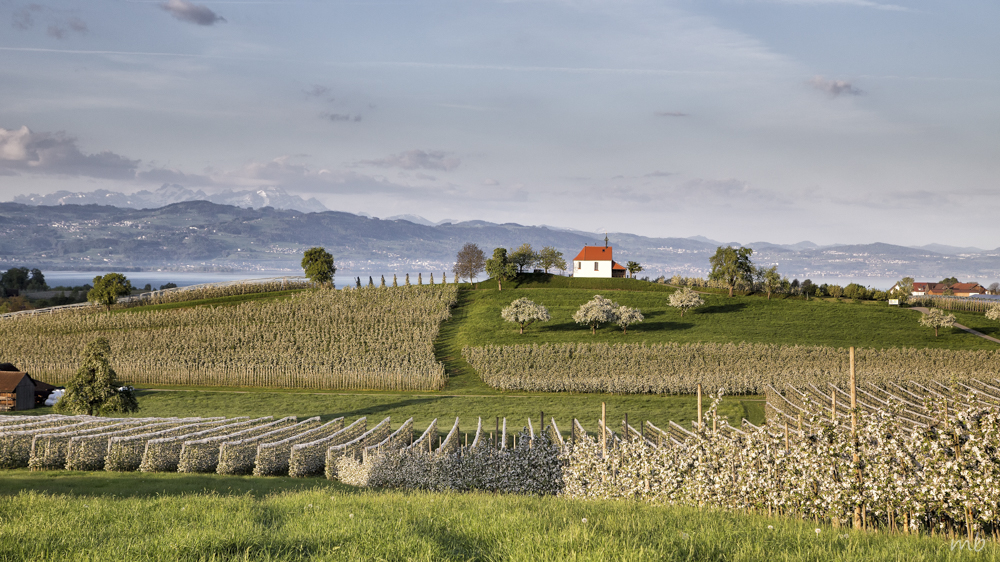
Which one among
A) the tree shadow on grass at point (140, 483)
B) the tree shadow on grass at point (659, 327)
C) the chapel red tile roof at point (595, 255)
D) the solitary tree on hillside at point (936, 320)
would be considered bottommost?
the tree shadow on grass at point (140, 483)

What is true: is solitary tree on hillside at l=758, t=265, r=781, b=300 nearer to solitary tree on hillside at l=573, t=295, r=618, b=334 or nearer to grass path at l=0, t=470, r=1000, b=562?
solitary tree on hillside at l=573, t=295, r=618, b=334

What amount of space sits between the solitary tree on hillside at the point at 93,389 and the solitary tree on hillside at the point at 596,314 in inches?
1595

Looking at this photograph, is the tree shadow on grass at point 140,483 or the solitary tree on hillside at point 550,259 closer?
the tree shadow on grass at point 140,483

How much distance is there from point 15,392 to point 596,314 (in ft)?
153

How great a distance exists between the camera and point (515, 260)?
286 feet

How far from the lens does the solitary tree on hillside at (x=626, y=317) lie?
199 feet

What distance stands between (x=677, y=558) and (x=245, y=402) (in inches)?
1626

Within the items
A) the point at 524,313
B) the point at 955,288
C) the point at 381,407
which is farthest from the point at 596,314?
the point at 955,288

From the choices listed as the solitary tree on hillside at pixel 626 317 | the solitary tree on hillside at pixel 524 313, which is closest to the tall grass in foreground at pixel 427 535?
the solitary tree on hillside at pixel 524 313

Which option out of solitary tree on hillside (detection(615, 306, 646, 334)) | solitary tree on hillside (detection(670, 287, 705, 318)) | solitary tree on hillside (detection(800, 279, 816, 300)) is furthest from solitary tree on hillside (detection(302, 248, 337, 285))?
solitary tree on hillside (detection(800, 279, 816, 300))

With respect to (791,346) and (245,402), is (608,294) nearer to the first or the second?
(791,346)

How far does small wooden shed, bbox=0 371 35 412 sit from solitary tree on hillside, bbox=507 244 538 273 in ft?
191

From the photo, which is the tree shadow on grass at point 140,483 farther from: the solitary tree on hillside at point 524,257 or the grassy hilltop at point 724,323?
the solitary tree on hillside at point 524,257

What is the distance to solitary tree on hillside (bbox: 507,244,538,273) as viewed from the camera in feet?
287
